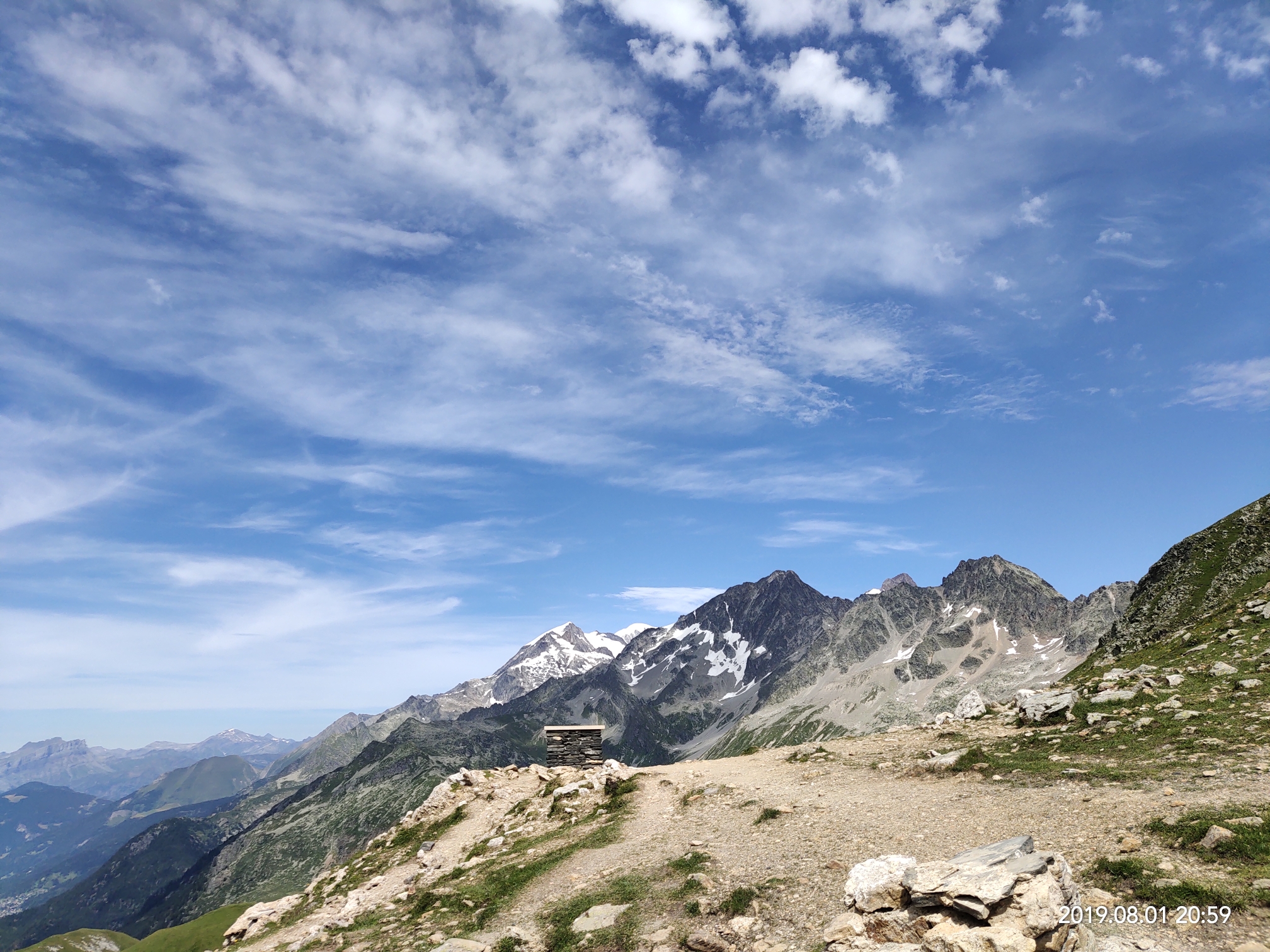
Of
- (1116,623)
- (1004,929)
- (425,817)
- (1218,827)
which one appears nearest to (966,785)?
(1218,827)

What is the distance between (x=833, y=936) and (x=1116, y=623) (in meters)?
72.4

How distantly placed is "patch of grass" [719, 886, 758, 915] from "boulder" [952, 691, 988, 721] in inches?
842

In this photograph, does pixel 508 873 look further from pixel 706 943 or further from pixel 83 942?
pixel 83 942

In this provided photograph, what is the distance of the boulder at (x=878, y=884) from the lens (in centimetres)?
1223

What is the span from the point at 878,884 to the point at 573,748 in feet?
95.2

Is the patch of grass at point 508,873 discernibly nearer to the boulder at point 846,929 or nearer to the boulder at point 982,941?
the boulder at point 846,929

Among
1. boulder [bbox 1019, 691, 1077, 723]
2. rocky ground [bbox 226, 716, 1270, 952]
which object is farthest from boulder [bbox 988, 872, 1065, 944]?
boulder [bbox 1019, 691, 1077, 723]

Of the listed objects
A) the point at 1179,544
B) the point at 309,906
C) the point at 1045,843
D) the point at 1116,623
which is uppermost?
the point at 1179,544

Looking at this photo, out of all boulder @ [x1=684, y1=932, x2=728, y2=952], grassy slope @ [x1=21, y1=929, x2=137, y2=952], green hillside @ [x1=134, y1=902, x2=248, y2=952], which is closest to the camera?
boulder @ [x1=684, y1=932, x2=728, y2=952]

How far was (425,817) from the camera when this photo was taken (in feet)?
111

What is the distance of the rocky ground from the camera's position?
46.4 feet

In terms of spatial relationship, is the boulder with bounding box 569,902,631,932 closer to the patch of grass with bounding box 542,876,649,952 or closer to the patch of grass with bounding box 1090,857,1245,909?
the patch of grass with bounding box 542,876,649,952

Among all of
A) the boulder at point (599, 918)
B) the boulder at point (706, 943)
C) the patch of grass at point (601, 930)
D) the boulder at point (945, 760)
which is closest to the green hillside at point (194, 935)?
the patch of grass at point (601, 930)

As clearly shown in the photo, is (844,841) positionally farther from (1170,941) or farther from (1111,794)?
(1170,941)
